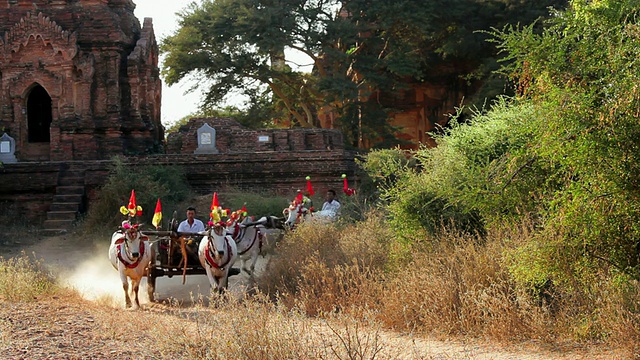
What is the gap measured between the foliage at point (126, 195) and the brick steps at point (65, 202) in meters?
0.53

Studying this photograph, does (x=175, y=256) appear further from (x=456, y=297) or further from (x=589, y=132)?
(x=589, y=132)

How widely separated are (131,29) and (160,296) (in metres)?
15.6

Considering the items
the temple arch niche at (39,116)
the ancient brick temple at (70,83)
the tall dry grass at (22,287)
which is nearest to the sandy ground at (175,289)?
the tall dry grass at (22,287)

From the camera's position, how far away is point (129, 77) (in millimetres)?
24391

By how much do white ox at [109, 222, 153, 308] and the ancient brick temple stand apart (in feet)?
42.9

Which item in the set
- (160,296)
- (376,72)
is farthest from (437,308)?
(376,72)

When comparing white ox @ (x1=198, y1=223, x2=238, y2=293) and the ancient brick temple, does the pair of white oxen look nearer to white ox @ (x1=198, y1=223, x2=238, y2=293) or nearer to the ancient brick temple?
white ox @ (x1=198, y1=223, x2=238, y2=293)

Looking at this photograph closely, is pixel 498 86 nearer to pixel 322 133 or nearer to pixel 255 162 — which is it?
pixel 322 133

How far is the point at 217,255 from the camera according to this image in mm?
10680

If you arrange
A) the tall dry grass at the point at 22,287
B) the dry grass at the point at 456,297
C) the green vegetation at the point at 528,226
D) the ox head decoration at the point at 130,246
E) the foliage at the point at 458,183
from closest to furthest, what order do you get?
the green vegetation at the point at 528,226 < the dry grass at the point at 456,297 < the foliage at the point at 458,183 < the tall dry grass at the point at 22,287 < the ox head decoration at the point at 130,246

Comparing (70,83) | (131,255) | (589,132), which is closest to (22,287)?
(131,255)

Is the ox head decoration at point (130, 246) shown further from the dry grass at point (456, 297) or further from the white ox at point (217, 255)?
the dry grass at point (456, 297)

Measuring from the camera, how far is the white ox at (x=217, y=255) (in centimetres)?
1066

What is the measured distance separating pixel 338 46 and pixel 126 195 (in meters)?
13.9
